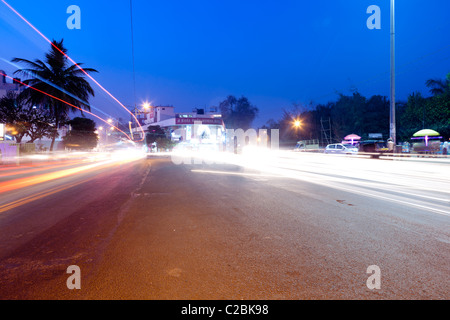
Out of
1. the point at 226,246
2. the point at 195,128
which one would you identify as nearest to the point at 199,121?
the point at 195,128

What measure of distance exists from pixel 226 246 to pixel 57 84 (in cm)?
3187

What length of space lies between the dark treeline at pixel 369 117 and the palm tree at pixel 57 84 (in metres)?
38.6

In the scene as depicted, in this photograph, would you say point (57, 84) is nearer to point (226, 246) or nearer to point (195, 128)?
point (226, 246)

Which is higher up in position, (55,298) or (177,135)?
(177,135)

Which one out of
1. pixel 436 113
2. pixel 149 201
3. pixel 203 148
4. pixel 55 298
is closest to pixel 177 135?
pixel 203 148

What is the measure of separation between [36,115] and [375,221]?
34.8m

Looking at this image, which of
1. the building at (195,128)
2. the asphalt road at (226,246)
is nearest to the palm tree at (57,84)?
the asphalt road at (226,246)

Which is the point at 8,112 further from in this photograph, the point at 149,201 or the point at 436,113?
the point at 436,113

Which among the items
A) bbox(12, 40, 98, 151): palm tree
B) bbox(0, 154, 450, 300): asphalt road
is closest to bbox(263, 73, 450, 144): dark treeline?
bbox(0, 154, 450, 300): asphalt road

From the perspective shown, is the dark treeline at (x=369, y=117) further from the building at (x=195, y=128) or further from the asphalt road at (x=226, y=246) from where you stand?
the asphalt road at (x=226, y=246)

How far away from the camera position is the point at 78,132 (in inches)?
1412

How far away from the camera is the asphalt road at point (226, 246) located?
2.89m

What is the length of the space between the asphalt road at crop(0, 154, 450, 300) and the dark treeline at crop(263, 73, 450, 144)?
30.8m

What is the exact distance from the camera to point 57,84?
1151 inches
